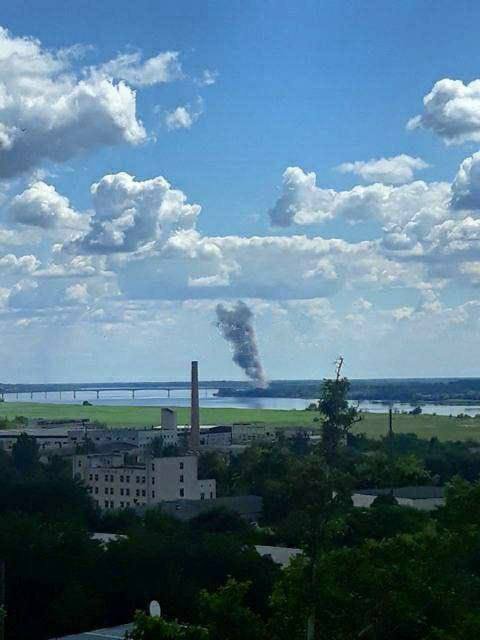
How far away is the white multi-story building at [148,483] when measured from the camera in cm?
8138

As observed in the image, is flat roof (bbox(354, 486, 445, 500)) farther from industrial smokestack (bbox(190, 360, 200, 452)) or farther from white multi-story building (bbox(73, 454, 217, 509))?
industrial smokestack (bbox(190, 360, 200, 452))

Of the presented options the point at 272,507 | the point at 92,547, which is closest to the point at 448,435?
the point at 272,507

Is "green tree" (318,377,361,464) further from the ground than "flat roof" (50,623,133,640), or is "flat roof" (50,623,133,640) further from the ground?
"green tree" (318,377,361,464)

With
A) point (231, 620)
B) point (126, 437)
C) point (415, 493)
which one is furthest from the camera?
point (126, 437)

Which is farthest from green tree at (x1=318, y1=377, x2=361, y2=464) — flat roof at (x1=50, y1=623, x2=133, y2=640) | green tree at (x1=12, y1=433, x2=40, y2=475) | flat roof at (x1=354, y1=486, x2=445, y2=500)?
Answer: flat roof at (x1=50, y1=623, x2=133, y2=640)

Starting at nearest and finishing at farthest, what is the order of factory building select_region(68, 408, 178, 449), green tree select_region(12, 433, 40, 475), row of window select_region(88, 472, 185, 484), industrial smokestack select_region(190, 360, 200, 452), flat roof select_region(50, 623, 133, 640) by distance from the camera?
flat roof select_region(50, 623, 133, 640)
row of window select_region(88, 472, 185, 484)
green tree select_region(12, 433, 40, 475)
industrial smokestack select_region(190, 360, 200, 452)
factory building select_region(68, 408, 178, 449)

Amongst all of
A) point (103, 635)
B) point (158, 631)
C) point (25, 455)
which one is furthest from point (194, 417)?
point (158, 631)

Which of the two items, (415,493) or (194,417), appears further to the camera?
(194,417)

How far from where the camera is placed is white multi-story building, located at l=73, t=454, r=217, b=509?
81.4 meters

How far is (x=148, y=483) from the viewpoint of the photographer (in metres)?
81.5

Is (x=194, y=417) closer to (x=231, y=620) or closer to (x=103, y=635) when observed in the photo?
(x=103, y=635)

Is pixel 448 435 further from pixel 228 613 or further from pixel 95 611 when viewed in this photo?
pixel 228 613

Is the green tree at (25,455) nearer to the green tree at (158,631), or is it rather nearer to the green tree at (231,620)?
the green tree at (158,631)

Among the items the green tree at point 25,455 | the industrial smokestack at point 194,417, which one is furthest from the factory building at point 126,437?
the green tree at point 25,455
